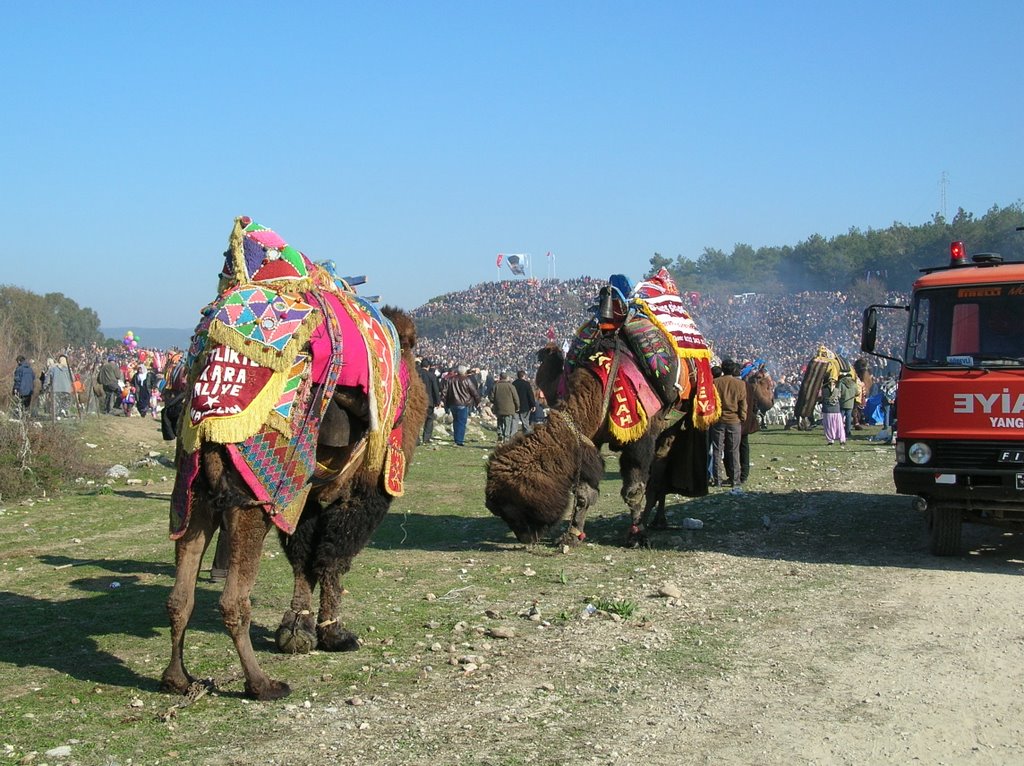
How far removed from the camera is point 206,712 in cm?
516

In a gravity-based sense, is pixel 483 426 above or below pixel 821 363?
below

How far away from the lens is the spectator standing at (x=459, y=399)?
2420 centimetres

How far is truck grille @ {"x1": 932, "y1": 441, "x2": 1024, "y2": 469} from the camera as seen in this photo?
872 centimetres

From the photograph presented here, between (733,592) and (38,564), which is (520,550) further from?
(38,564)

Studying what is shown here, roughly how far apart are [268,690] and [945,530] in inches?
255

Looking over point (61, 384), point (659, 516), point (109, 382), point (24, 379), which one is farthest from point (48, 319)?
point (659, 516)

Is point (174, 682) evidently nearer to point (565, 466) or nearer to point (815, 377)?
point (565, 466)

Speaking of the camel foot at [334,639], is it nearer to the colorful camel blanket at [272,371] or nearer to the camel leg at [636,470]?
the colorful camel blanket at [272,371]

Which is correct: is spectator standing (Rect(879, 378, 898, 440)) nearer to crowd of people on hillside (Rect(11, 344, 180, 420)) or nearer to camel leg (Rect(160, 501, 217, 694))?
crowd of people on hillside (Rect(11, 344, 180, 420))

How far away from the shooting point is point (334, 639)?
6.35 meters

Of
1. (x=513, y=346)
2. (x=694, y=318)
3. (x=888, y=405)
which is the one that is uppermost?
(x=694, y=318)

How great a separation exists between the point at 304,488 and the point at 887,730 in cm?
314

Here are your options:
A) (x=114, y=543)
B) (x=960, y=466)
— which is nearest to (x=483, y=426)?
(x=114, y=543)

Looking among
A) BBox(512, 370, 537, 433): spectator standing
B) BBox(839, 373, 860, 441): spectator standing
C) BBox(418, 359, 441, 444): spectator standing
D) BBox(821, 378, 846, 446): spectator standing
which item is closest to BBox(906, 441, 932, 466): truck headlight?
BBox(418, 359, 441, 444): spectator standing
